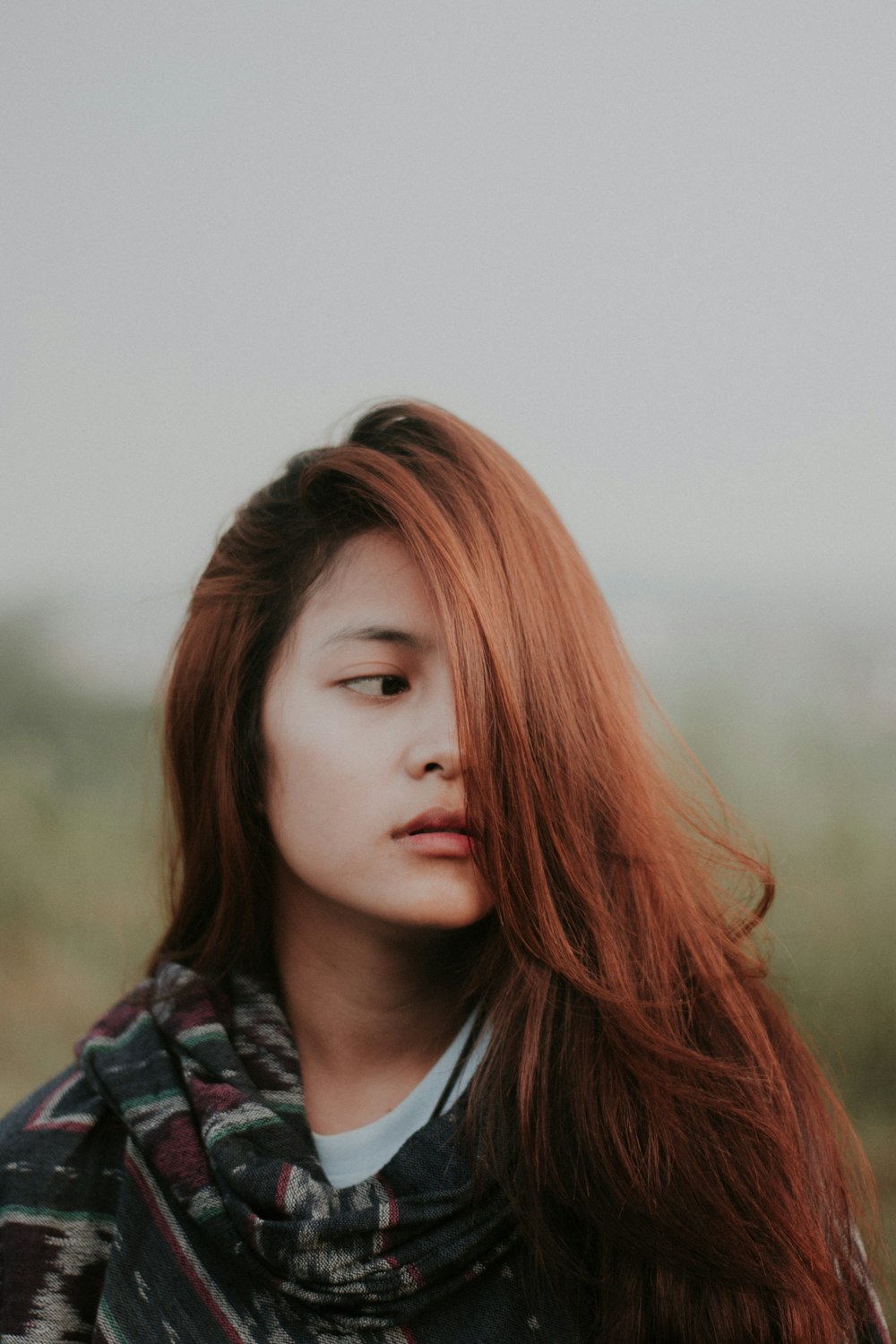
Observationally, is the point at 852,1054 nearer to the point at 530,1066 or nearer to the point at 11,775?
the point at 530,1066

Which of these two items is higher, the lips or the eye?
→ the eye

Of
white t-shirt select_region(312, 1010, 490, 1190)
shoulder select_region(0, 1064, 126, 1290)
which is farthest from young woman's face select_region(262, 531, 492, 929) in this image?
shoulder select_region(0, 1064, 126, 1290)

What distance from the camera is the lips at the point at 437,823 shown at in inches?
39.6

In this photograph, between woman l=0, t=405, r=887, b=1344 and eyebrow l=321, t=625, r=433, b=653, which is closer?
woman l=0, t=405, r=887, b=1344

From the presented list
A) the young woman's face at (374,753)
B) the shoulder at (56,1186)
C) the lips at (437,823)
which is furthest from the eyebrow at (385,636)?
the shoulder at (56,1186)

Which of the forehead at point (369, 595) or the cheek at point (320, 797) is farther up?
the forehead at point (369, 595)

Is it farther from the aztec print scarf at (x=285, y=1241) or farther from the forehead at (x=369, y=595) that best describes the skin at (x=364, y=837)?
the aztec print scarf at (x=285, y=1241)

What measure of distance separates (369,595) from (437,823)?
0.80 feet

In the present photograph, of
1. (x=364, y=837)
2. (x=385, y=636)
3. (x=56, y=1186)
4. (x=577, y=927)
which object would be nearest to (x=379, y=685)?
(x=385, y=636)

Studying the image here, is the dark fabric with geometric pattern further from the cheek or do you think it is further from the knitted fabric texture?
the cheek

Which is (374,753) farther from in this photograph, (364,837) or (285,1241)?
(285,1241)

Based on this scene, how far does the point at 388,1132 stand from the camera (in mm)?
1104

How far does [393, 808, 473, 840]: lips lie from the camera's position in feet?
3.30

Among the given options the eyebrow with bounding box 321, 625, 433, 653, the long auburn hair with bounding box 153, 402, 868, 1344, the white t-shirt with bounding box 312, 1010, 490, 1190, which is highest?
the eyebrow with bounding box 321, 625, 433, 653
